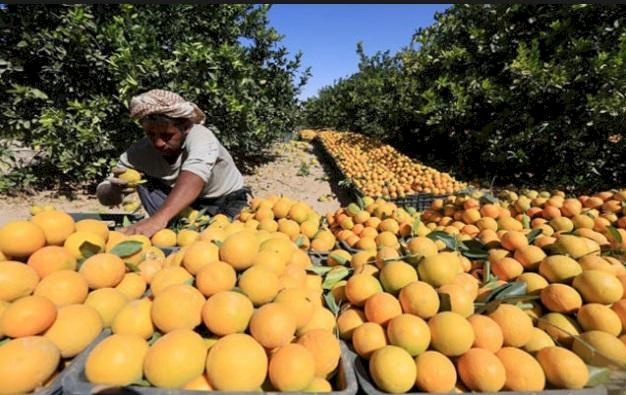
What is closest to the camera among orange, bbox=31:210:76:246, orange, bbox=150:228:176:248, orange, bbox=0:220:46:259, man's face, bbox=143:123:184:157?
orange, bbox=0:220:46:259

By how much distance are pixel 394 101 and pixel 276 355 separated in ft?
37.2

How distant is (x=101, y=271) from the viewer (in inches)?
51.2

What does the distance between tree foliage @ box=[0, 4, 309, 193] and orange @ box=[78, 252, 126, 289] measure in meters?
5.58

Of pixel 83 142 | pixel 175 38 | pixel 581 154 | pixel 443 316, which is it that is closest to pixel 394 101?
pixel 581 154

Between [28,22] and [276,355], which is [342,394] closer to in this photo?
[276,355]

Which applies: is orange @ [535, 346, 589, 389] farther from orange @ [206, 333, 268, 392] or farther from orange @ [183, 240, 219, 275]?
orange @ [183, 240, 219, 275]

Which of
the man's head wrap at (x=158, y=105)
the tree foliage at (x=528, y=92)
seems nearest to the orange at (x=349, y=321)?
the man's head wrap at (x=158, y=105)

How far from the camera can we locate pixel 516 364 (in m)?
1.06

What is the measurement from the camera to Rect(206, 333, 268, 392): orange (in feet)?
3.05

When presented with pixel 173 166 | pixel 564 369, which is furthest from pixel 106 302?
pixel 173 166

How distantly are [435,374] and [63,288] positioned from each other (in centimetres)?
131

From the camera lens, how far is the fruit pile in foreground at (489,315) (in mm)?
1035

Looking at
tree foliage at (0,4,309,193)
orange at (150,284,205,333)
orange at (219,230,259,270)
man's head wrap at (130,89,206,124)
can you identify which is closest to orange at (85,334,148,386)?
orange at (150,284,205,333)

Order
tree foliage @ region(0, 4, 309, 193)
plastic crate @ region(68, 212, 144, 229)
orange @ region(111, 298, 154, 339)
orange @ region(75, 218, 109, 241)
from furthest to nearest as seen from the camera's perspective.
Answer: tree foliage @ region(0, 4, 309, 193) < plastic crate @ region(68, 212, 144, 229) < orange @ region(75, 218, 109, 241) < orange @ region(111, 298, 154, 339)
